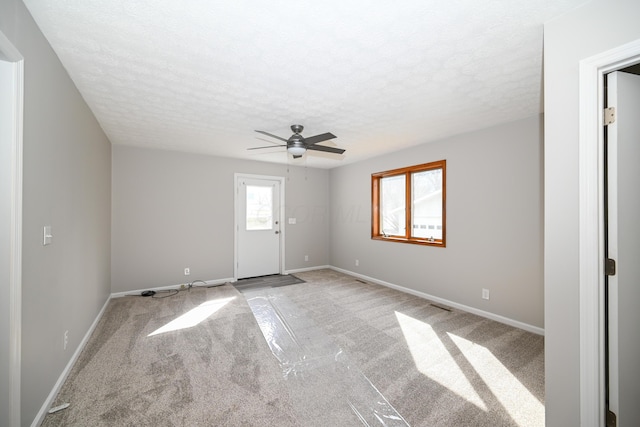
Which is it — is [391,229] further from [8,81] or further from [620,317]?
[8,81]

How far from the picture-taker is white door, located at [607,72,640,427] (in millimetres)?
1306

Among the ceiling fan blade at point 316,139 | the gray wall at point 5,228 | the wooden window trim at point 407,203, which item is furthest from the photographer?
the wooden window trim at point 407,203

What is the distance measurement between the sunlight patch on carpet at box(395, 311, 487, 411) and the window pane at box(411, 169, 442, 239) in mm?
1546

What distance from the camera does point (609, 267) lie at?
1319 mm

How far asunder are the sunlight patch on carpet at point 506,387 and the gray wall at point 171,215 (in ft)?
13.8

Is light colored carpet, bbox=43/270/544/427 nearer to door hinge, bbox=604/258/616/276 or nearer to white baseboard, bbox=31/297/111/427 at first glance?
white baseboard, bbox=31/297/111/427

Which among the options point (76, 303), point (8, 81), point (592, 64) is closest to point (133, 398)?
point (76, 303)

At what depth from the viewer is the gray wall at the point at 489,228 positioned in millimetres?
2961

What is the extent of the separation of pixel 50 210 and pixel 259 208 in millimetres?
3733

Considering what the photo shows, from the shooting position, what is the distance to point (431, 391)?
1.94 metres

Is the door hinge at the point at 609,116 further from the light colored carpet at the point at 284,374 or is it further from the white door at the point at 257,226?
the white door at the point at 257,226

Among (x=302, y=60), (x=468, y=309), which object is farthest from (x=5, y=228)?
(x=468, y=309)

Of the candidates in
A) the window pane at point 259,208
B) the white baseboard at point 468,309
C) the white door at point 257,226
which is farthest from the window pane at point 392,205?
the window pane at point 259,208

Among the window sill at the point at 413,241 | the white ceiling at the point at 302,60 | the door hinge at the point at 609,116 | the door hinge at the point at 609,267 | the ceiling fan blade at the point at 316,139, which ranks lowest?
the window sill at the point at 413,241
